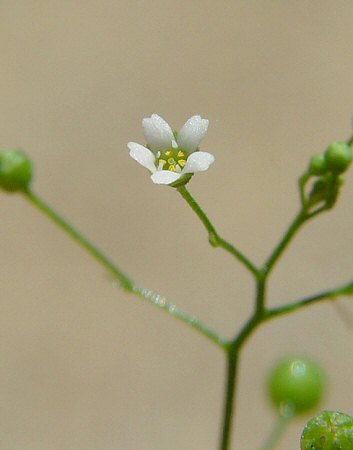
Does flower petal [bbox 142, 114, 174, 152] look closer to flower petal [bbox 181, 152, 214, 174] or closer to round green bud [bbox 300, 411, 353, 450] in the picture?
flower petal [bbox 181, 152, 214, 174]

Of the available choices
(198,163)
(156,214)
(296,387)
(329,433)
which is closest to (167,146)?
(198,163)

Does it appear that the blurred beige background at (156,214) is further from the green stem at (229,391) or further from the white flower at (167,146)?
the white flower at (167,146)

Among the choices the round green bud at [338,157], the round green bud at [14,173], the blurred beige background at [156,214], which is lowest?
the blurred beige background at [156,214]

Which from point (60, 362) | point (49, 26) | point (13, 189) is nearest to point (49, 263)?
point (60, 362)

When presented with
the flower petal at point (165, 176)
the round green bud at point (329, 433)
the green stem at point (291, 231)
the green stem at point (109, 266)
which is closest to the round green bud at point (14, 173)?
the green stem at point (109, 266)

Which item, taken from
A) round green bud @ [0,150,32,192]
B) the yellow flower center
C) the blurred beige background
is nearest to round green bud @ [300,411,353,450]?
the yellow flower center

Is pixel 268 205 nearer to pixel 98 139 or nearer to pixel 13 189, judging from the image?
pixel 98 139

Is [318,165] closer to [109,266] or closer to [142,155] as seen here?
[142,155]
